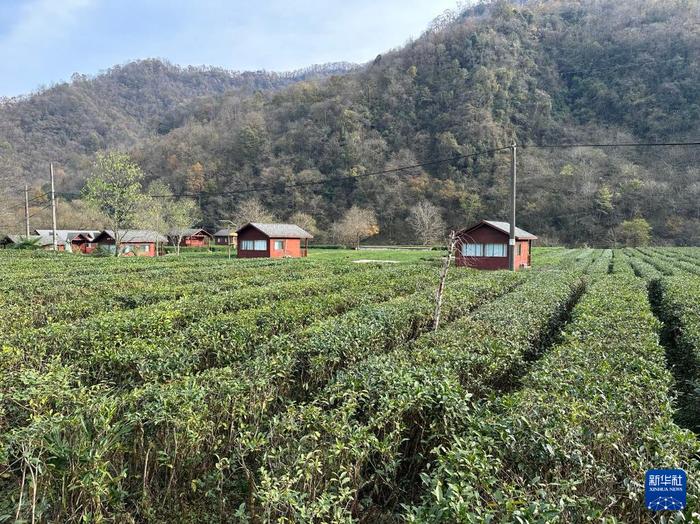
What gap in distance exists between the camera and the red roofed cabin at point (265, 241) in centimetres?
4375

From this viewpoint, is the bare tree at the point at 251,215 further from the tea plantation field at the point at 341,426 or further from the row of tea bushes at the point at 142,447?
the row of tea bushes at the point at 142,447

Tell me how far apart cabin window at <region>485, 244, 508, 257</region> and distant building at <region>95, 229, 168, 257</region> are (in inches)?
1564

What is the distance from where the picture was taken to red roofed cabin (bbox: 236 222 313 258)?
4375 cm

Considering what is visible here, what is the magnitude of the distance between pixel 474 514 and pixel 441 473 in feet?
2.14

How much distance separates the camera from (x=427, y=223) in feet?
225

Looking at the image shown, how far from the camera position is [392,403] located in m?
4.42

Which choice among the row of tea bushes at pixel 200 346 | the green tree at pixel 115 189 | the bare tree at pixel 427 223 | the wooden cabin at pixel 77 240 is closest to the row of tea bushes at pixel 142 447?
the row of tea bushes at pixel 200 346

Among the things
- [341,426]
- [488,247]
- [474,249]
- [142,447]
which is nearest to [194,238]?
[474,249]

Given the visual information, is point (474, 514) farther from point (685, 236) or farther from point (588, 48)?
point (588, 48)

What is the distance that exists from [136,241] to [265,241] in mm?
19030

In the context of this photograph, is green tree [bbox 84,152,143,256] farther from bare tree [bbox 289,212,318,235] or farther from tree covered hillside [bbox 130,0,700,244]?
tree covered hillside [bbox 130,0,700,244]

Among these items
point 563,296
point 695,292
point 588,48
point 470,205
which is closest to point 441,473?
point 563,296

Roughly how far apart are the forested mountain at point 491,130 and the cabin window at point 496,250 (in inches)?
1831

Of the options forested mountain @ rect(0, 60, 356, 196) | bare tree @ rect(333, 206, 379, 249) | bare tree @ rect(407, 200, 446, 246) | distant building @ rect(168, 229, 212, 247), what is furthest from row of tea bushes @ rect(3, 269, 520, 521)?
distant building @ rect(168, 229, 212, 247)
